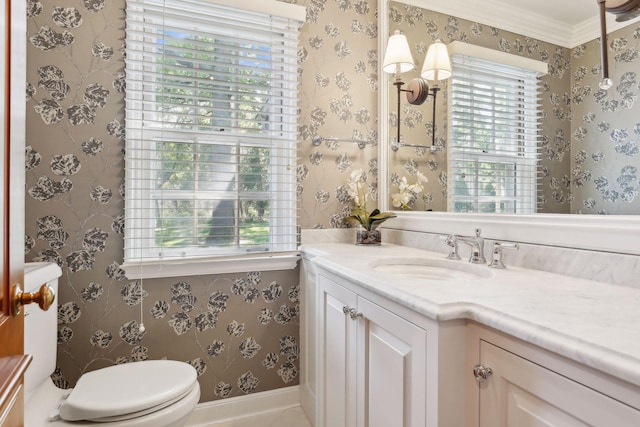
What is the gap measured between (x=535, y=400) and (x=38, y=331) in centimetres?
157

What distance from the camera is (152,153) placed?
1.67 meters

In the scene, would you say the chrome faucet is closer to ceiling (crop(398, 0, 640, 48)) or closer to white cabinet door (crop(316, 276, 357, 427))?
white cabinet door (crop(316, 276, 357, 427))

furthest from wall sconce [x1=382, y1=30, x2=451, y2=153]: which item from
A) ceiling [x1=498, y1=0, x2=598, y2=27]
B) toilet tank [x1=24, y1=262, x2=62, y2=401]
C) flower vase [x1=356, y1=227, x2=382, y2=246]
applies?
toilet tank [x1=24, y1=262, x2=62, y2=401]

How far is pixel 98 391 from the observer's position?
1.22 meters

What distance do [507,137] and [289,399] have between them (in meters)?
1.70

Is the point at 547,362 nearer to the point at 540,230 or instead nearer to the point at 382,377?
the point at 382,377

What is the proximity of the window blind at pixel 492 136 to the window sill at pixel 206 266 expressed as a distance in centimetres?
92

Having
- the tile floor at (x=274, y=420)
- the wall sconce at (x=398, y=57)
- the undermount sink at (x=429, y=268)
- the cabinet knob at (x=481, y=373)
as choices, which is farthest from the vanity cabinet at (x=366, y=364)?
the wall sconce at (x=398, y=57)

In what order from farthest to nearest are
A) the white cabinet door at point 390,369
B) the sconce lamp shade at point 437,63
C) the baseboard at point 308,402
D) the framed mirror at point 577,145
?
the baseboard at point 308,402 < the sconce lamp shade at point 437,63 < the framed mirror at point 577,145 < the white cabinet door at point 390,369

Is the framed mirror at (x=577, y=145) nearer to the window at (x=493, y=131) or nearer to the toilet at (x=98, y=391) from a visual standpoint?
the window at (x=493, y=131)

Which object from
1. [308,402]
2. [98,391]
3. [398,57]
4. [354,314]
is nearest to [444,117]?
[398,57]

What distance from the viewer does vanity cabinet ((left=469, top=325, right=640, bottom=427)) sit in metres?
0.52

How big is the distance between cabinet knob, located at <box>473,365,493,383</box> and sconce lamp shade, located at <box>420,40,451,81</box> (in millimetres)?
1328

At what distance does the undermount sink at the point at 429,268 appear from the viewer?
1.26 metres
